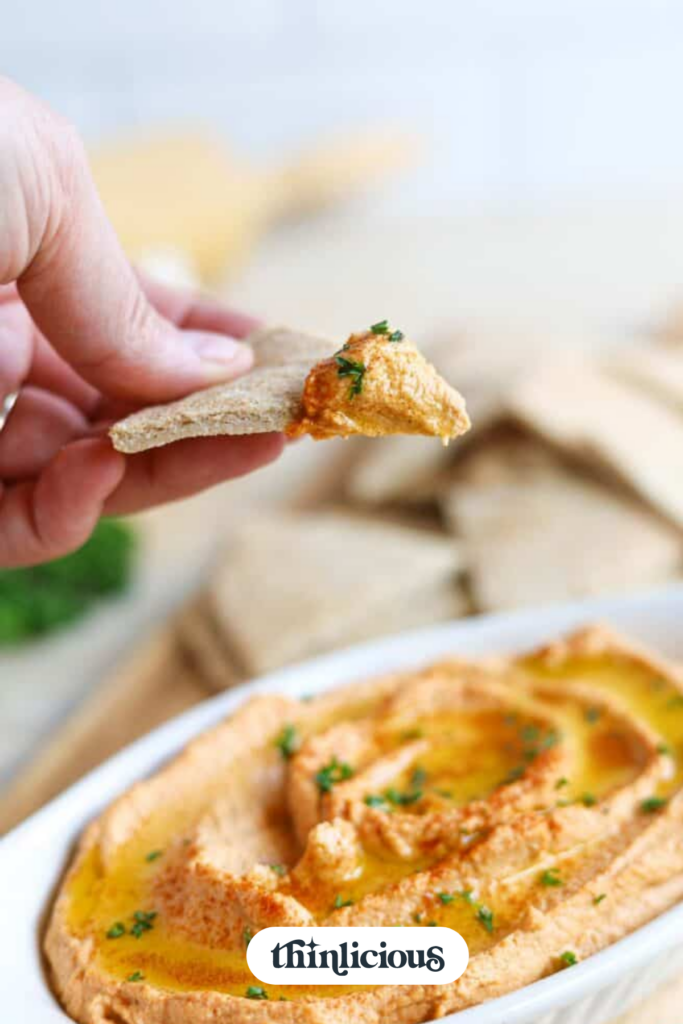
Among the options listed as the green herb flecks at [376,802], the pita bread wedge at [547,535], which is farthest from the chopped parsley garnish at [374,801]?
the pita bread wedge at [547,535]

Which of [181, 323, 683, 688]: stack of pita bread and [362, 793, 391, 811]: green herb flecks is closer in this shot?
[362, 793, 391, 811]: green herb flecks

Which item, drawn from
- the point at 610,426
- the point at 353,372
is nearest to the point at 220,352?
the point at 353,372

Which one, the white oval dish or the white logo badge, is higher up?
the white logo badge

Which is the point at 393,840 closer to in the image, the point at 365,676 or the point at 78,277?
the point at 365,676

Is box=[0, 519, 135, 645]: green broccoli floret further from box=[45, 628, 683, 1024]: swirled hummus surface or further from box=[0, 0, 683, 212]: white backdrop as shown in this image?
box=[0, 0, 683, 212]: white backdrop

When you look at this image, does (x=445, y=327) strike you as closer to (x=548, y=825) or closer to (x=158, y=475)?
(x=158, y=475)

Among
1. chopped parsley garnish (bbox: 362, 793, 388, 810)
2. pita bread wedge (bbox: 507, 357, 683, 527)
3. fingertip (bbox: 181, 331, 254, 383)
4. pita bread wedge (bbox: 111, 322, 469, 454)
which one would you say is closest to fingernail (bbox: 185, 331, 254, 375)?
fingertip (bbox: 181, 331, 254, 383)

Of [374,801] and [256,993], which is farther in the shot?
[374,801]
